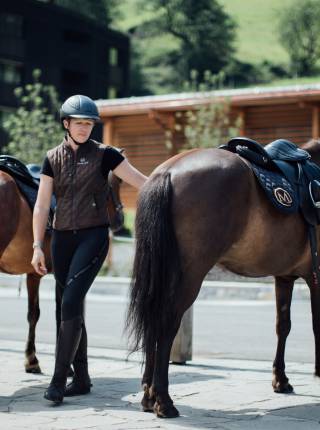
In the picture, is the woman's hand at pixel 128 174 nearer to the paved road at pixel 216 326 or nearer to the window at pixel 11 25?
the paved road at pixel 216 326

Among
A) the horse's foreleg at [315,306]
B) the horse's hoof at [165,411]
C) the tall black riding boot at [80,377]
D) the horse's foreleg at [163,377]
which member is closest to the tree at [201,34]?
the horse's foreleg at [315,306]

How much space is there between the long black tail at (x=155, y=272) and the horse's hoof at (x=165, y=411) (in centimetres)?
44

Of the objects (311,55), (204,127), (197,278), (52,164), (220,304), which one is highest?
(311,55)

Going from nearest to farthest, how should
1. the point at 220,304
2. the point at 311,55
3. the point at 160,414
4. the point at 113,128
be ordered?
the point at 160,414, the point at 220,304, the point at 113,128, the point at 311,55

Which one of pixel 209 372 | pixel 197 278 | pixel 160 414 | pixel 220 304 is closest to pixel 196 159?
pixel 197 278

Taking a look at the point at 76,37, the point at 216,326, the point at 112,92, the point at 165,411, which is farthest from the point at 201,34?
the point at 165,411

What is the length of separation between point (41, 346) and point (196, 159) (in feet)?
15.4

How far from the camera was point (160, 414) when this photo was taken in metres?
5.60

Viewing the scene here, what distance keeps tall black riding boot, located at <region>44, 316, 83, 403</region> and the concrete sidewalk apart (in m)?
0.10

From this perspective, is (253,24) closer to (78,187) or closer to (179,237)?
(78,187)

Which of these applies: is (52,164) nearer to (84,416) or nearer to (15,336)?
(84,416)

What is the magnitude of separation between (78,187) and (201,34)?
89246 mm

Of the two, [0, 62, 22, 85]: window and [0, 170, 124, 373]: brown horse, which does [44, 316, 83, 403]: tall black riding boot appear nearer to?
[0, 170, 124, 373]: brown horse

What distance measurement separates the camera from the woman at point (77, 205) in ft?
20.3
